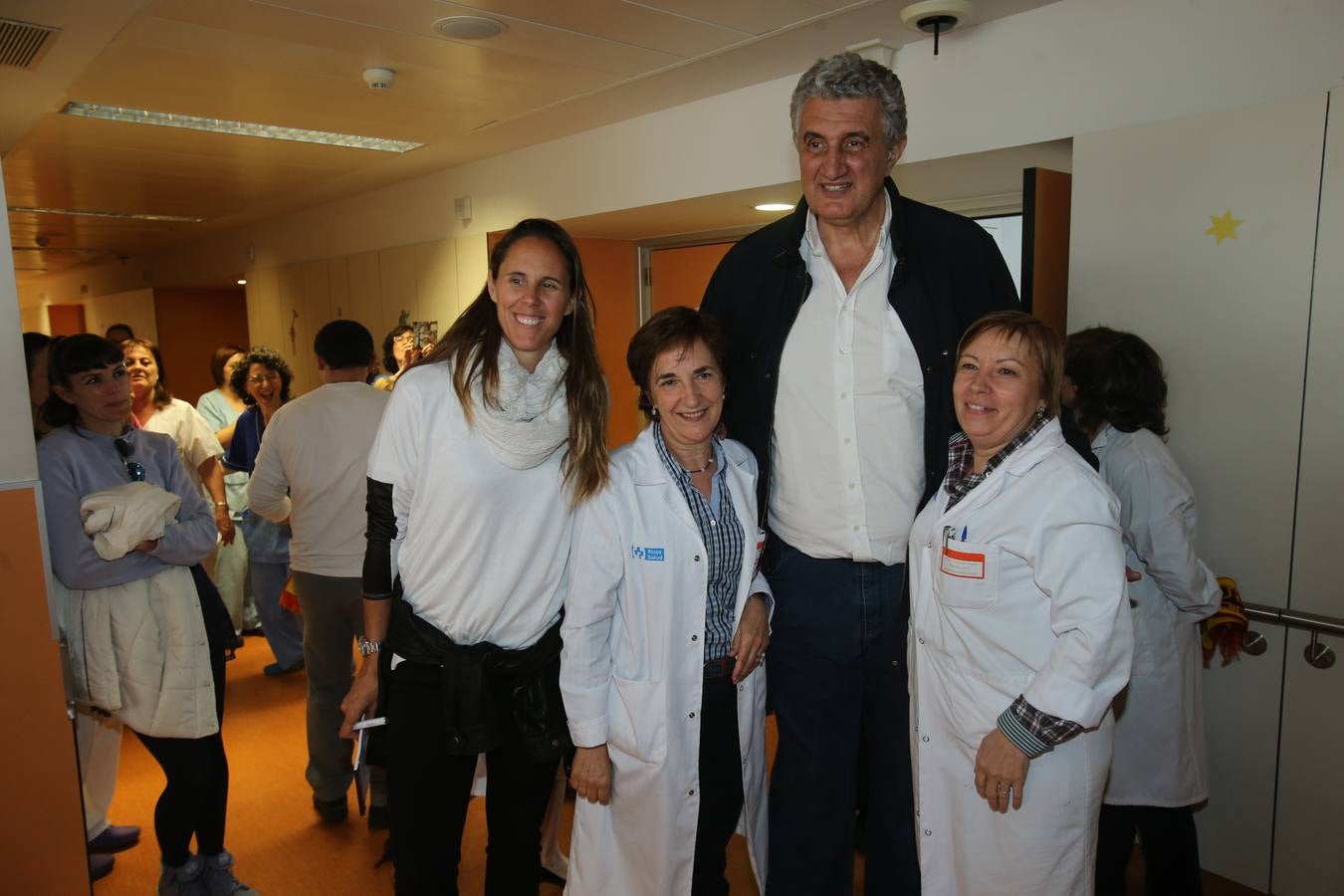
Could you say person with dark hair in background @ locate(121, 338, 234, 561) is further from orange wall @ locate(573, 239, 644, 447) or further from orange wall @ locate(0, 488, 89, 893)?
orange wall @ locate(573, 239, 644, 447)

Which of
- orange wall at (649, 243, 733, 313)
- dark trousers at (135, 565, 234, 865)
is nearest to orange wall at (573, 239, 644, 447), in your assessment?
orange wall at (649, 243, 733, 313)

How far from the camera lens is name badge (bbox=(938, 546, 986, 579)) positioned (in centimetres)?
167

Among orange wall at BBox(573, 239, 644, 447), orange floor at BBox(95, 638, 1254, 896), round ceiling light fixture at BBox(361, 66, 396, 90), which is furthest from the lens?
orange wall at BBox(573, 239, 644, 447)

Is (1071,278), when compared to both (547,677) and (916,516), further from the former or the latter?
(547,677)

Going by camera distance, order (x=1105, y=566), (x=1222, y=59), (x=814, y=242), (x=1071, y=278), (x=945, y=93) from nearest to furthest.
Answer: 1. (x=1105, y=566)
2. (x=814, y=242)
3. (x=1222, y=59)
4. (x=1071, y=278)
5. (x=945, y=93)

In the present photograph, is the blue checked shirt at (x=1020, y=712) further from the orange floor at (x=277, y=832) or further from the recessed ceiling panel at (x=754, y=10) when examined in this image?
the recessed ceiling panel at (x=754, y=10)

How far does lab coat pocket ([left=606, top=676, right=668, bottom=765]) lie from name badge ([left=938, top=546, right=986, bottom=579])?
64 cm

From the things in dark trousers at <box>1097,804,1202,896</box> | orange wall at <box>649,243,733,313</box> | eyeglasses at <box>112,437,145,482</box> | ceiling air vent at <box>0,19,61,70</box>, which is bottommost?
dark trousers at <box>1097,804,1202,896</box>

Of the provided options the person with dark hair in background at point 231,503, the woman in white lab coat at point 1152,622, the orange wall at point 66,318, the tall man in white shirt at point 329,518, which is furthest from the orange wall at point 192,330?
the woman in white lab coat at point 1152,622

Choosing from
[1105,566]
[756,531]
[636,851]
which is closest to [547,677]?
[636,851]

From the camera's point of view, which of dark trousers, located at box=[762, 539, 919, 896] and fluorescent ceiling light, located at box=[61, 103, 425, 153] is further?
fluorescent ceiling light, located at box=[61, 103, 425, 153]

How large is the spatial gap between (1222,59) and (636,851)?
270cm

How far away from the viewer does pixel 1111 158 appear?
104 inches

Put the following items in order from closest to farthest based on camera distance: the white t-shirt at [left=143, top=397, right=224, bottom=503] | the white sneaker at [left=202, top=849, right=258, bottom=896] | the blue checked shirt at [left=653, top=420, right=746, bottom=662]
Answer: the blue checked shirt at [left=653, top=420, right=746, bottom=662], the white sneaker at [left=202, top=849, right=258, bottom=896], the white t-shirt at [left=143, top=397, right=224, bottom=503]
